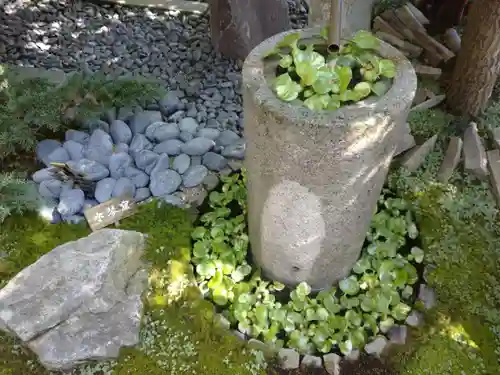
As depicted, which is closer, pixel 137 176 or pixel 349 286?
pixel 349 286

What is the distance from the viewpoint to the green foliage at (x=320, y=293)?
9.46 feet

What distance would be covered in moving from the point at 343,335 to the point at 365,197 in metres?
0.77

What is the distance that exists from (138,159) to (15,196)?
0.77 metres

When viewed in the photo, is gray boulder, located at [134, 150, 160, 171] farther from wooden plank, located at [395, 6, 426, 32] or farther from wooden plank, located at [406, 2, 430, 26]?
wooden plank, located at [406, 2, 430, 26]

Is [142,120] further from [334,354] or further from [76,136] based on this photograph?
[334,354]

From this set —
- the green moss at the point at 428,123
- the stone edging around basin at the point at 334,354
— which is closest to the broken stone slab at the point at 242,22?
the green moss at the point at 428,123

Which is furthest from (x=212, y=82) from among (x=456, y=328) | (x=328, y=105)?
(x=456, y=328)

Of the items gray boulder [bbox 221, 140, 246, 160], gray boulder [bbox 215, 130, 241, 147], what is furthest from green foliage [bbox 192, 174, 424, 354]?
gray boulder [bbox 215, 130, 241, 147]

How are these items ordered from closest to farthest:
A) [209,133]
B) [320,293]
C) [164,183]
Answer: [320,293]
[164,183]
[209,133]

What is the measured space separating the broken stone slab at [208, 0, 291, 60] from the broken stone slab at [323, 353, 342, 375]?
246 centimetres

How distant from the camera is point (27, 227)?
325 cm

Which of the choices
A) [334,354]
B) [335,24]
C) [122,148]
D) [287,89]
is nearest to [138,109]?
[122,148]

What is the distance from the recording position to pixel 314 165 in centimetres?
236

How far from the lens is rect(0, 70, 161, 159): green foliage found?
3.50 m
